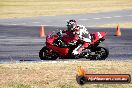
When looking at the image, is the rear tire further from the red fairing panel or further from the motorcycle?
the red fairing panel

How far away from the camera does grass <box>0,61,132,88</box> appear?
41.4ft

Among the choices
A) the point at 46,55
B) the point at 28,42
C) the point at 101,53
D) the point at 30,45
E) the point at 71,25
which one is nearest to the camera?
the point at 71,25

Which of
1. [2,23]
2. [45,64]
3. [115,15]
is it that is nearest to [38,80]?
[45,64]

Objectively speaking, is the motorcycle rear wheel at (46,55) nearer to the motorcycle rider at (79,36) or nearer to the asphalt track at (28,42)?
the asphalt track at (28,42)

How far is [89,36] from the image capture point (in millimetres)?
19094

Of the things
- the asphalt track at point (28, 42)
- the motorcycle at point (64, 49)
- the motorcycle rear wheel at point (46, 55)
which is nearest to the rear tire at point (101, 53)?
the motorcycle at point (64, 49)

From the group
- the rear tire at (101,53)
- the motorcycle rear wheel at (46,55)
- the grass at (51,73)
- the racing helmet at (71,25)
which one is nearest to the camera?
the grass at (51,73)

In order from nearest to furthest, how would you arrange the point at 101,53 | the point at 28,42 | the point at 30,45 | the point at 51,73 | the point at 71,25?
the point at 51,73 → the point at 71,25 → the point at 101,53 → the point at 30,45 → the point at 28,42

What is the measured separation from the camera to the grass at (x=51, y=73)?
497 inches

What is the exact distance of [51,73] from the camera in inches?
571

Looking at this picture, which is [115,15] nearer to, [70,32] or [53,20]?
[53,20]

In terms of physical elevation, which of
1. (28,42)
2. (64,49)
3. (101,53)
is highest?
(64,49)

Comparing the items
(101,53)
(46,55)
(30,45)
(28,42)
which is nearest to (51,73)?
(46,55)

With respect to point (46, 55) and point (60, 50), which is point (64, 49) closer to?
point (60, 50)
